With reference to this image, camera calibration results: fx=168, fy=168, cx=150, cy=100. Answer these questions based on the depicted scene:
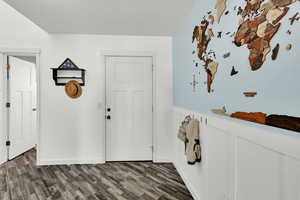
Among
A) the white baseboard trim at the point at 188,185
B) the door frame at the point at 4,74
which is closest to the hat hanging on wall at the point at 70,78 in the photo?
the door frame at the point at 4,74

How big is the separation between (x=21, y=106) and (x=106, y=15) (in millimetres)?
2615

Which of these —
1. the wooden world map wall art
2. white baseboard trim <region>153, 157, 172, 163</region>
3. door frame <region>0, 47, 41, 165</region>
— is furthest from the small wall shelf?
the wooden world map wall art

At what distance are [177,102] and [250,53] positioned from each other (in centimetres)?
178

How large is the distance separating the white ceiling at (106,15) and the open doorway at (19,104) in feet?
3.10

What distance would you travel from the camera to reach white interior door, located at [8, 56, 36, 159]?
318 cm

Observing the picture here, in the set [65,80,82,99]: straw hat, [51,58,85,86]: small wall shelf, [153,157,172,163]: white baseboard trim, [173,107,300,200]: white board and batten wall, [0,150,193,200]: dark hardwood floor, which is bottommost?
[0,150,193,200]: dark hardwood floor

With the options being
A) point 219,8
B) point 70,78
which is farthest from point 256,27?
point 70,78

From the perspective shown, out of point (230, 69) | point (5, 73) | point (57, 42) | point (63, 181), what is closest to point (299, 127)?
point (230, 69)

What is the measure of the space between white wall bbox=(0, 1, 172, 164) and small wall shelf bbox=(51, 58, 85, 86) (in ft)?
0.30

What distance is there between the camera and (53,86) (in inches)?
116

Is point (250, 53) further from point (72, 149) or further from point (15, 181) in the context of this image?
point (15, 181)

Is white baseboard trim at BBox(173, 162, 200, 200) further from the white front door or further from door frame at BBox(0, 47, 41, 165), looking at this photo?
door frame at BBox(0, 47, 41, 165)

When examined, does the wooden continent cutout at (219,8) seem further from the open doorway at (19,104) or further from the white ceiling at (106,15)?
the open doorway at (19,104)

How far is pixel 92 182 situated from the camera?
2.38 meters
